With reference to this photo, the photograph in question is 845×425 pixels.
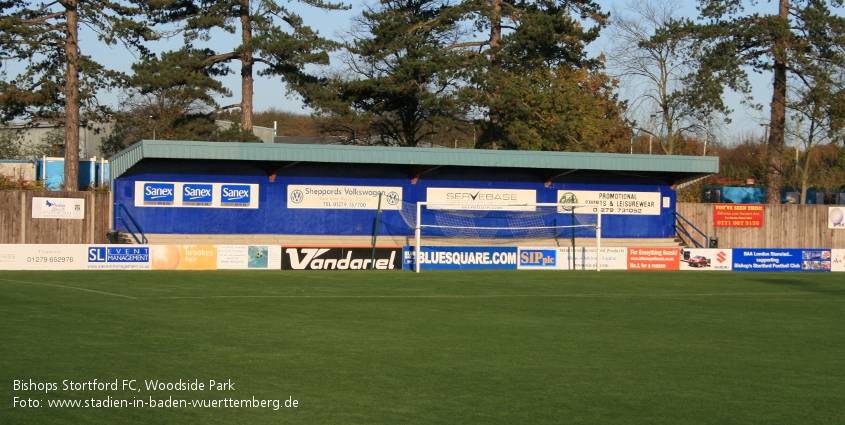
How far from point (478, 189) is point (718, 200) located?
24.1 metres

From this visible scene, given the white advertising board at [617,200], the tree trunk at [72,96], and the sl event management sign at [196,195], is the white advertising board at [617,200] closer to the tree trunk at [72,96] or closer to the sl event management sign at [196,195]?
the sl event management sign at [196,195]

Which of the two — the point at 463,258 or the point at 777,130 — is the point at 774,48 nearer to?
the point at 777,130

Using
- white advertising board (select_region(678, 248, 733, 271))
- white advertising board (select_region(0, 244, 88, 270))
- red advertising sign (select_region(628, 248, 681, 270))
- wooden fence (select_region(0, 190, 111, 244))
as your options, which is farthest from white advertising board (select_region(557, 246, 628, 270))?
wooden fence (select_region(0, 190, 111, 244))

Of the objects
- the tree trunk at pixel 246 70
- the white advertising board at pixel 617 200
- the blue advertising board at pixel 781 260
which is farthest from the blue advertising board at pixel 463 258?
the tree trunk at pixel 246 70

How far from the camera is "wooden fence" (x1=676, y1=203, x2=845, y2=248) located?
40.3m

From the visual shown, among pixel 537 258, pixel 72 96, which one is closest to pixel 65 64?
pixel 72 96

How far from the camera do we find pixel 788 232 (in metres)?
40.6

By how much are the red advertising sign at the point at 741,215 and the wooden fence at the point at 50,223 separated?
27.7m

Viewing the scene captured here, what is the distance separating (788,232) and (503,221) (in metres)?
14.7

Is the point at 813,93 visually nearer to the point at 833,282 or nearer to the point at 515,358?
the point at 833,282

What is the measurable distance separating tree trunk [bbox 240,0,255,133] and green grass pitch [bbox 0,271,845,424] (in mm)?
20107

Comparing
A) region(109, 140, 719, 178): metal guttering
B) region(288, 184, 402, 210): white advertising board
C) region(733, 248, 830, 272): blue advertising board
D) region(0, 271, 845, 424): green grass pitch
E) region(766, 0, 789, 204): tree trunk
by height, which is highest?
region(766, 0, 789, 204): tree trunk

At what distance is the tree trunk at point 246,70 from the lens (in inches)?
1642

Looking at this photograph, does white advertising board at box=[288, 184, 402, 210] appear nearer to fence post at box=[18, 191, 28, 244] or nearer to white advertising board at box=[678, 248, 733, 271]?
fence post at box=[18, 191, 28, 244]
